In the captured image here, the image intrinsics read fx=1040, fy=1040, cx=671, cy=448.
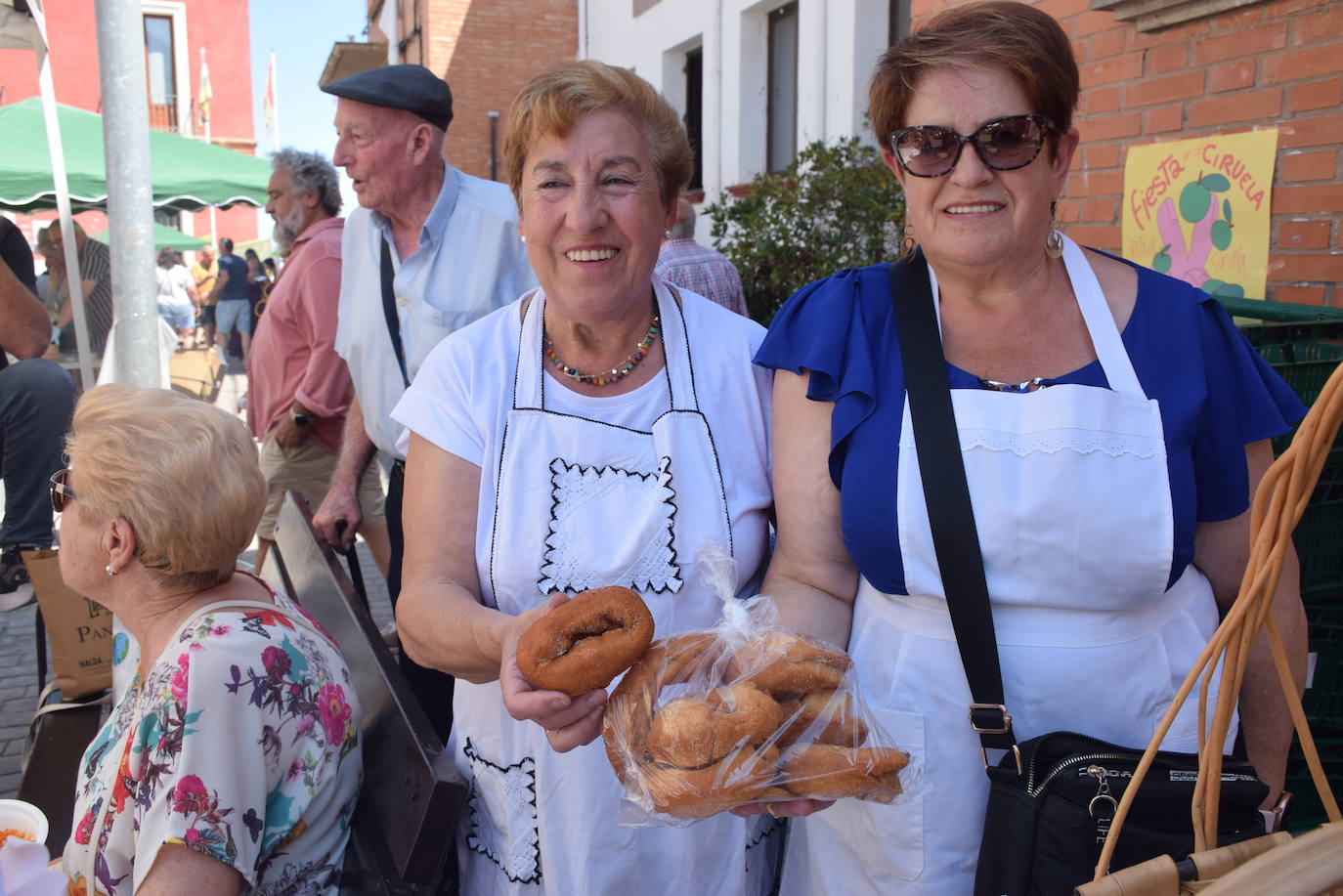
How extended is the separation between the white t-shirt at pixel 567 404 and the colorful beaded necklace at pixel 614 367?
0.03 metres

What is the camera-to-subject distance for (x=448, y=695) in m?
3.21

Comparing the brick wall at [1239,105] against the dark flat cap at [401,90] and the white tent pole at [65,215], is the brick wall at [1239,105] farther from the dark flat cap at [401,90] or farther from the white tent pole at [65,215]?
the white tent pole at [65,215]

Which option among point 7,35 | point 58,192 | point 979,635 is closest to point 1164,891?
point 979,635

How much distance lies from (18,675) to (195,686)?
4.39m

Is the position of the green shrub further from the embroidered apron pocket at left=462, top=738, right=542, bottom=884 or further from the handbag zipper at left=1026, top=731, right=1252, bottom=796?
the handbag zipper at left=1026, top=731, right=1252, bottom=796

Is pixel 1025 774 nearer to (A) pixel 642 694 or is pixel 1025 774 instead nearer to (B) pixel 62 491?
(A) pixel 642 694

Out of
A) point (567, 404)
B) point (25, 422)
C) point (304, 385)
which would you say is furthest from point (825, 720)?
point (25, 422)

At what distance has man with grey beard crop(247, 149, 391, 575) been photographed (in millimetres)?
4727

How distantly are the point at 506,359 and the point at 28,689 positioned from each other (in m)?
4.53

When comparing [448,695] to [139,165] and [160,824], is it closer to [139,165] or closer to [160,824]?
[160,824]

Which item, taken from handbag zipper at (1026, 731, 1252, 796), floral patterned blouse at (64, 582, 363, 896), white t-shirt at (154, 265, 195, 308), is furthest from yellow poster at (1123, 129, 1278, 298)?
white t-shirt at (154, 265, 195, 308)

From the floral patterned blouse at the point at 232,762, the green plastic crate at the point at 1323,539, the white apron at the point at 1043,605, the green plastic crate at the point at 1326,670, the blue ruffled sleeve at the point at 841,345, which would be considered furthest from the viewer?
the green plastic crate at the point at 1326,670

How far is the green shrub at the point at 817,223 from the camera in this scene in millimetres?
7055

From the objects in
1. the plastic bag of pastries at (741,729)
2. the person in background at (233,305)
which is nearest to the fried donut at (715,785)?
the plastic bag of pastries at (741,729)
